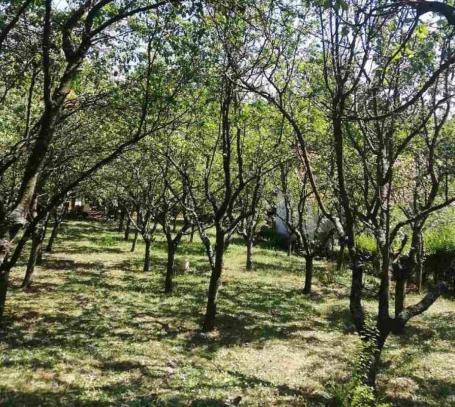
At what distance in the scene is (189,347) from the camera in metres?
14.0

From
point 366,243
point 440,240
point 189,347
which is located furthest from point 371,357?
point 440,240

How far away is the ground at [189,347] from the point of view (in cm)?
1065

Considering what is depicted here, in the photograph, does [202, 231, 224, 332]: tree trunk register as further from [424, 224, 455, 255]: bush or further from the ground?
[424, 224, 455, 255]: bush

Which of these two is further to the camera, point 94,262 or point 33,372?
point 94,262

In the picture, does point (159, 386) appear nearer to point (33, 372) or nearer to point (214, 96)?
point (33, 372)

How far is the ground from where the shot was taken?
419 inches

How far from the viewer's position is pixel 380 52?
33.9 feet

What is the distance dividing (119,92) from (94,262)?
66.0ft

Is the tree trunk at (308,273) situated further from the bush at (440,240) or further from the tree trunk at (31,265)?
the tree trunk at (31,265)

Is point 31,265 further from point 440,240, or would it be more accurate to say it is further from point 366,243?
point 440,240

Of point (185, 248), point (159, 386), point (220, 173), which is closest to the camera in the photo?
point (159, 386)

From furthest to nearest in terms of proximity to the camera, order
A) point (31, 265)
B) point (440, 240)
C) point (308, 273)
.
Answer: point (440, 240), point (308, 273), point (31, 265)

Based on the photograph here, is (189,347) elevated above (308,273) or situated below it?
below

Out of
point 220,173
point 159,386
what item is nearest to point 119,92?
point 159,386
